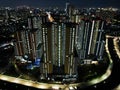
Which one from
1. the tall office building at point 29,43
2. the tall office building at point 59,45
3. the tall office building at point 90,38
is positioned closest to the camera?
the tall office building at point 59,45

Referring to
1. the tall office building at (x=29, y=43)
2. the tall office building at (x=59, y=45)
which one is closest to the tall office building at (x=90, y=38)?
the tall office building at (x=59, y=45)

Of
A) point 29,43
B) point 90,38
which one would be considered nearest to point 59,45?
point 29,43

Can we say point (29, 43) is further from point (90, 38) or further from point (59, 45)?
point (90, 38)

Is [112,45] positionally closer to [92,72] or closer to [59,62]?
[92,72]

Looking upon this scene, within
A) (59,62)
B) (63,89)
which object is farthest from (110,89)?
(59,62)

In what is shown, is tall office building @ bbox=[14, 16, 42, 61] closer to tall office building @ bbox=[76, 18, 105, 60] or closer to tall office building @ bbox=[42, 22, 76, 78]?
tall office building @ bbox=[42, 22, 76, 78]

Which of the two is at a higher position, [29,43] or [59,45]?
[59,45]

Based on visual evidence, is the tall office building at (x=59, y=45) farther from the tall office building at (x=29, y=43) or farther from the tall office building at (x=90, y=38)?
the tall office building at (x=90, y=38)

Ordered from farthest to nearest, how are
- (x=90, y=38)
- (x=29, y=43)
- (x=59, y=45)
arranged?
(x=90, y=38) → (x=29, y=43) → (x=59, y=45)
